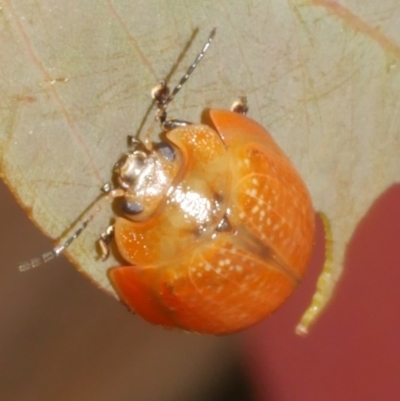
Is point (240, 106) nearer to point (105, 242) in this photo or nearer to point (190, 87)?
point (190, 87)

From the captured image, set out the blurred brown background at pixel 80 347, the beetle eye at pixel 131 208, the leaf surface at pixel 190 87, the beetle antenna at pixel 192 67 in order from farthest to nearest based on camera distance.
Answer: the blurred brown background at pixel 80 347 → the beetle eye at pixel 131 208 → the beetle antenna at pixel 192 67 → the leaf surface at pixel 190 87

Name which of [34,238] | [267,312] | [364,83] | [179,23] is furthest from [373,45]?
[34,238]

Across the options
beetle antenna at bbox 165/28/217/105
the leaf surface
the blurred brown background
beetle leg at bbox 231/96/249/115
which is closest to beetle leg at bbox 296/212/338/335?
the leaf surface

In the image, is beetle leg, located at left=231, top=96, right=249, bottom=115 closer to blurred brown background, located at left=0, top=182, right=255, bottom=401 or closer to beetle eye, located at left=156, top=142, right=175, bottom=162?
beetle eye, located at left=156, top=142, right=175, bottom=162

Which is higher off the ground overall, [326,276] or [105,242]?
[105,242]

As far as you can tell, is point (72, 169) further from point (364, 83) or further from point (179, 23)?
Answer: point (364, 83)

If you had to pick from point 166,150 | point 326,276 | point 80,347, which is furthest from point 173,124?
point 80,347

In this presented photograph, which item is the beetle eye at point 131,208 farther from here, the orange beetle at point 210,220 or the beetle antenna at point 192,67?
the beetle antenna at point 192,67

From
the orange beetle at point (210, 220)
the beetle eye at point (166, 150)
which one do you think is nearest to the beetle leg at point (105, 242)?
the orange beetle at point (210, 220)
